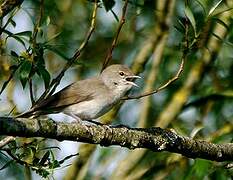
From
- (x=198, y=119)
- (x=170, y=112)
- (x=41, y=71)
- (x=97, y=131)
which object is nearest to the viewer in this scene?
(x=97, y=131)

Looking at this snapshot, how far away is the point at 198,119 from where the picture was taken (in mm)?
7062

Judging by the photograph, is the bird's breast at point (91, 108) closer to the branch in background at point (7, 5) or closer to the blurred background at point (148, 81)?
the blurred background at point (148, 81)

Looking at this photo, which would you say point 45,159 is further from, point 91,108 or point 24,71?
point 91,108

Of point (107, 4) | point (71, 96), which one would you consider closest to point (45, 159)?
point (107, 4)

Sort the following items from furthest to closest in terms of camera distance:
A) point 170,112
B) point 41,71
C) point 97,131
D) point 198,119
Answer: point 198,119 → point 170,112 → point 41,71 → point 97,131

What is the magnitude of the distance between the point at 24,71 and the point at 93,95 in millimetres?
1643

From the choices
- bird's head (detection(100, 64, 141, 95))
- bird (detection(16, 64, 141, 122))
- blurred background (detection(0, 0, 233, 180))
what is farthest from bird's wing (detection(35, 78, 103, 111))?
blurred background (detection(0, 0, 233, 180))

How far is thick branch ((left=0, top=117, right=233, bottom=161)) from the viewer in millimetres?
3211

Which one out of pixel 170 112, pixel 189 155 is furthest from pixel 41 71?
pixel 170 112

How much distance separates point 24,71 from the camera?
405 centimetres

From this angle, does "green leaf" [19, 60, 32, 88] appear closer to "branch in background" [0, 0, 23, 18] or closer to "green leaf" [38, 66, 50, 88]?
"green leaf" [38, 66, 50, 88]

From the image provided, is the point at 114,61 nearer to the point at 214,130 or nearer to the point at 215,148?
the point at 214,130

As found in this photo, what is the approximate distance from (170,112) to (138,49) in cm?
94

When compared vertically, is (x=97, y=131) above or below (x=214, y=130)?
below
